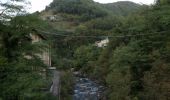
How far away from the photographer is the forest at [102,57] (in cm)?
1466

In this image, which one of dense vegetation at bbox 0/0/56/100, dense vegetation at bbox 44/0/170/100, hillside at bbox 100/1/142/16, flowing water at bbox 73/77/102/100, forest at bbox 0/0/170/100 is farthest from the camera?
hillside at bbox 100/1/142/16

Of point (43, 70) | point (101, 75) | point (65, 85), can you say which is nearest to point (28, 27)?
point (43, 70)

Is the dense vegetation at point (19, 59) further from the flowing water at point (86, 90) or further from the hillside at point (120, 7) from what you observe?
the hillside at point (120, 7)

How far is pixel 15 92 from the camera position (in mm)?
14219

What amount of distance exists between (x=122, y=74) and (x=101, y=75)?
11.8m

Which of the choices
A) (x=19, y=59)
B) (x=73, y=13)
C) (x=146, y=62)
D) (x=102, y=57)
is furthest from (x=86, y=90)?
(x=73, y=13)

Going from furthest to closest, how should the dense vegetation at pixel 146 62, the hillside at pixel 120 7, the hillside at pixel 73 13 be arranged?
the hillside at pixel 120 7 < the hillside at pixel 73 13 < the dense vegetation at pixel 146 62

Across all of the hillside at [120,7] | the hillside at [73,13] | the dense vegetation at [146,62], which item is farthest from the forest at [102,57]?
the hillside at [120,7]

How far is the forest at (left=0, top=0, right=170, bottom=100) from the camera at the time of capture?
48.1ft

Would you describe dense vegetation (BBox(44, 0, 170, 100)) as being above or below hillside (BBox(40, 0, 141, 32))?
below

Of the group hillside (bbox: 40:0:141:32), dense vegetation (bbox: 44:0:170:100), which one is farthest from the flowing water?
hillside (bbox: 40:0:141:32)

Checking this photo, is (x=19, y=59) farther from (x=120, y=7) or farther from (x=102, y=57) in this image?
(x=120, y=7)

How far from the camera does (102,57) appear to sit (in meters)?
42.6

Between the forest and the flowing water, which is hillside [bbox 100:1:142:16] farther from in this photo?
the flowing water
